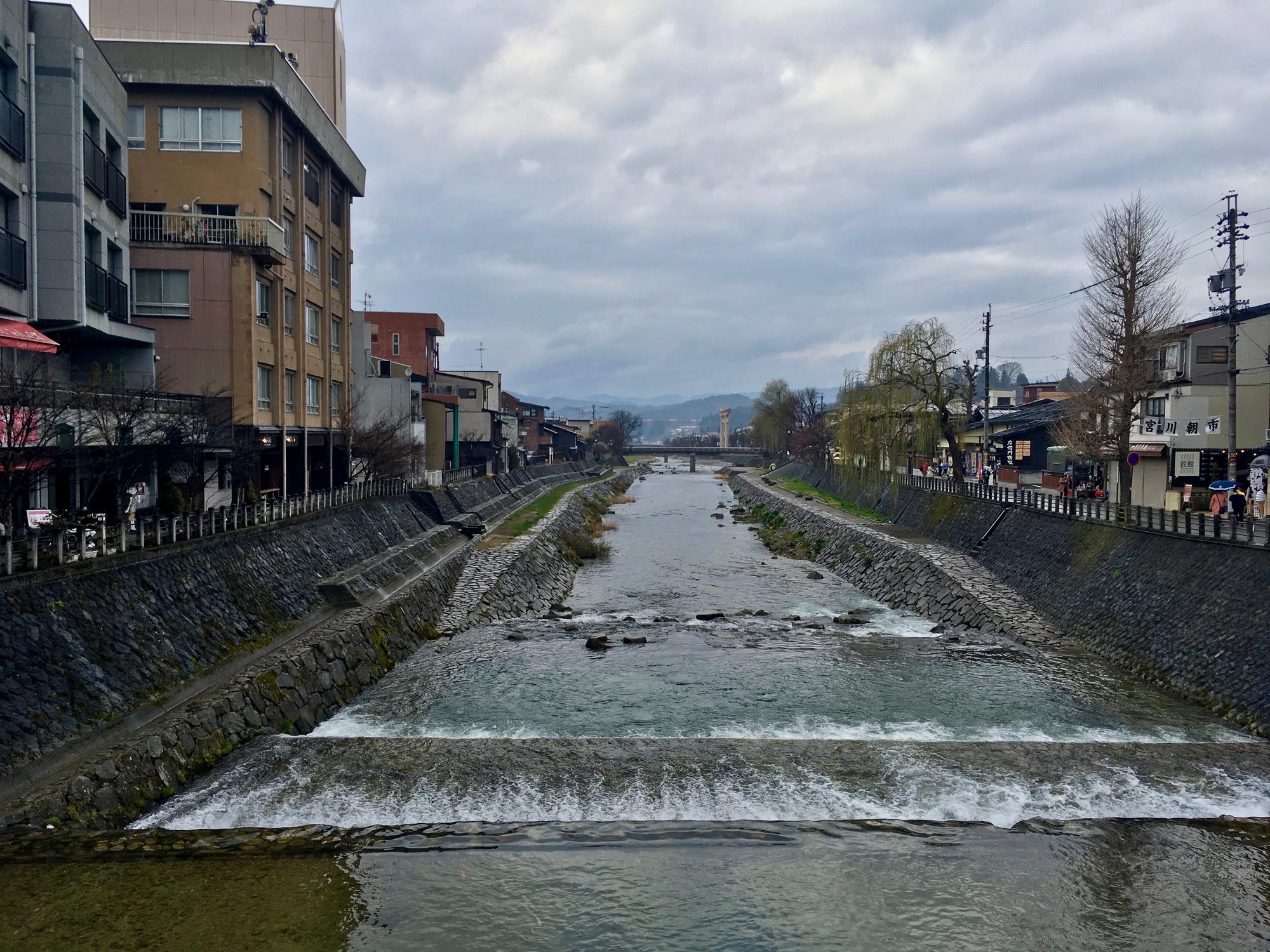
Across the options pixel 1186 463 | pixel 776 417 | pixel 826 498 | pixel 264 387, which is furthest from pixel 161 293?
pixel 776 417

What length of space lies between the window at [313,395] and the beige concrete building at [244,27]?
13934mm

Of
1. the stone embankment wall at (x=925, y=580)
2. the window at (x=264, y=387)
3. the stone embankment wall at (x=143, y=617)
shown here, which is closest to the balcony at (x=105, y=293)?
the window at (x=264, y=387)

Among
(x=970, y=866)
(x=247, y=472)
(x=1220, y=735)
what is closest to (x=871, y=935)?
(x=970, y=866)

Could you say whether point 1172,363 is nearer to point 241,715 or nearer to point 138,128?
point 241,715

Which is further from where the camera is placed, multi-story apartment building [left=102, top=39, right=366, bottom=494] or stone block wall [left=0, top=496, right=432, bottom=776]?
multi-story apartment building [left=102, top=39, right=366, bottom=494]

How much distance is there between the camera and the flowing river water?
11.1m

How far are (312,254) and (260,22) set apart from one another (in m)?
10.7

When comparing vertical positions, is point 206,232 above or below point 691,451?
above

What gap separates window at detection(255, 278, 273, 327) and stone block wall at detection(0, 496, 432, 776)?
1027 centimetres

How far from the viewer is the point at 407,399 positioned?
162 feet

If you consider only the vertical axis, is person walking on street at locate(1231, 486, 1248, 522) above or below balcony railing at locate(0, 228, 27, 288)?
below

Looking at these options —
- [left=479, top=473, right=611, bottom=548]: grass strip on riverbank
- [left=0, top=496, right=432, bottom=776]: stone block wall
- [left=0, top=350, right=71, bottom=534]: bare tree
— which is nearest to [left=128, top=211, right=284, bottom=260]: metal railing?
[left=0, top=496, right=432, bottom=776]: stone block wall

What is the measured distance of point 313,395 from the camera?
128 ft

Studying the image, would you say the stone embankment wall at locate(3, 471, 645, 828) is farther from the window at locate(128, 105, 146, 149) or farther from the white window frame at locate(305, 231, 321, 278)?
the window at locate(128, 105, 146, 149)
